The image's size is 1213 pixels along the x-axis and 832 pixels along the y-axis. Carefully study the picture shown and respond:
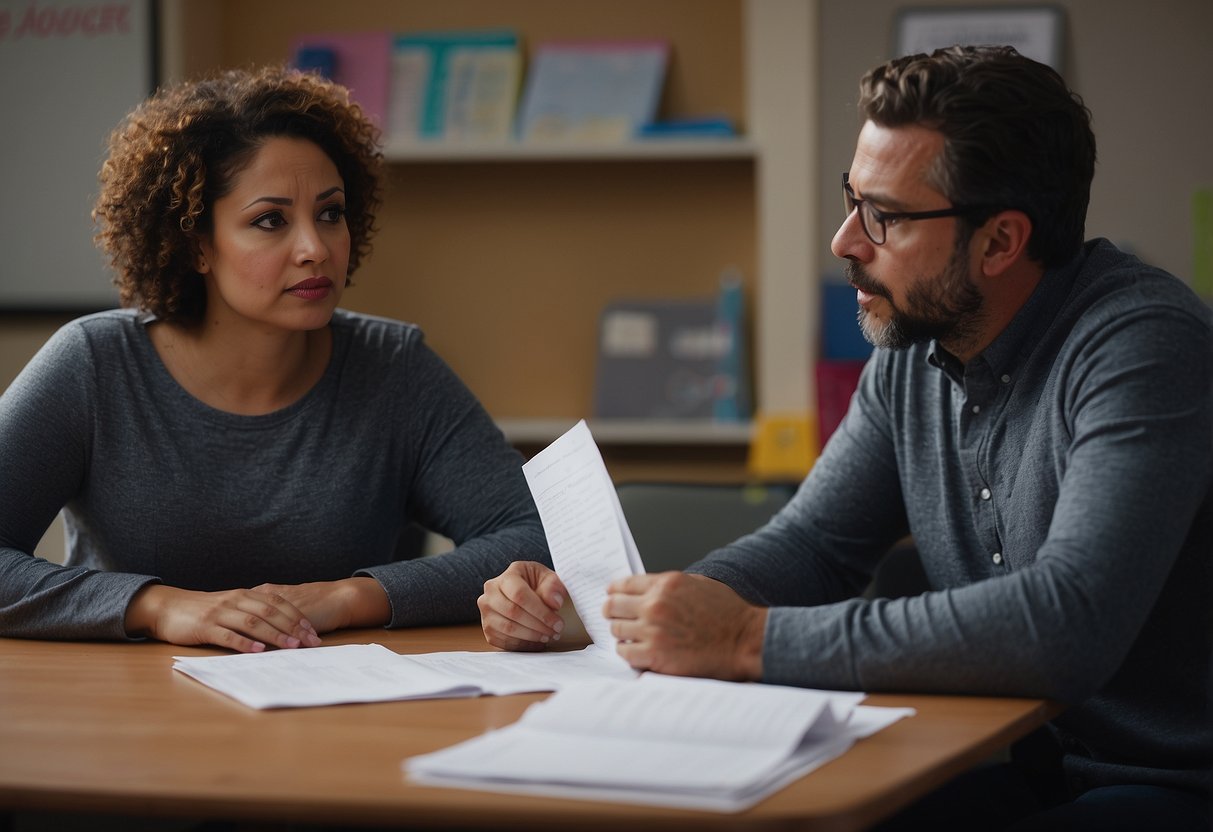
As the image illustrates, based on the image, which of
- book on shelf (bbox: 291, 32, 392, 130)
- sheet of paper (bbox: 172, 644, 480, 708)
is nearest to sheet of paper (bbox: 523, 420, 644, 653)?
sheet of paper (bbox: 172, 644, 480, 708)

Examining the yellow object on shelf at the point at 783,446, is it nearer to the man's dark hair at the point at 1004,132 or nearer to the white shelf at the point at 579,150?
the white shelf at the point at 579,150

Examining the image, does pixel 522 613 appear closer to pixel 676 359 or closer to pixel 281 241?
pixel 281 241

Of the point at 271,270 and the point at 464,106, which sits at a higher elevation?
the point at 464,106

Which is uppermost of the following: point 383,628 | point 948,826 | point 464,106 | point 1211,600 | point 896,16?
point 896,16

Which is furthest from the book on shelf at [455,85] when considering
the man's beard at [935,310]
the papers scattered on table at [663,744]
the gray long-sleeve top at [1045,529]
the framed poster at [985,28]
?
the papers scattered on table at [663,744]

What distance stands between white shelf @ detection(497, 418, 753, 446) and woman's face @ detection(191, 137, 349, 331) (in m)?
1.67

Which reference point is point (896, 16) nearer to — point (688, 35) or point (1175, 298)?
point (688, 35)

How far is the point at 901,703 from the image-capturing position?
124 centimetres

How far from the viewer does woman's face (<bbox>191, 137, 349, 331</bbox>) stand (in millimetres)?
1874

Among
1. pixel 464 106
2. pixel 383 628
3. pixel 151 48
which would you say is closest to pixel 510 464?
pixel 383 628

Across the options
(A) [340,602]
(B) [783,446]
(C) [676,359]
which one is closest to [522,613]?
(A) [340,602]

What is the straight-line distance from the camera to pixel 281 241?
6.20ft

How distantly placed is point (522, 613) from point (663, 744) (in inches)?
18.6

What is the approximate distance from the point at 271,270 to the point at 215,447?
Result: 0.83 ft
